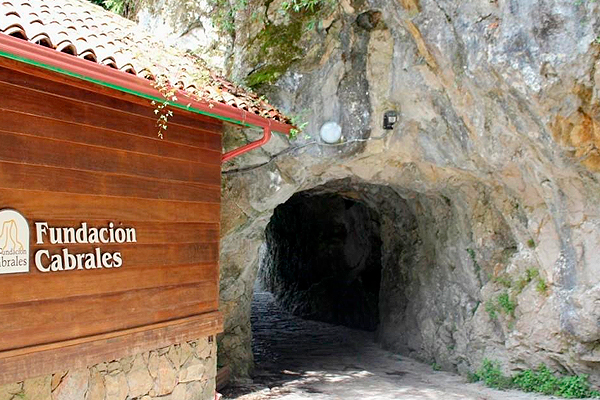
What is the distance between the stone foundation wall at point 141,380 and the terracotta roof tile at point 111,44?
2.61 m

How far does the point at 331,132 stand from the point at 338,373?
4.55 meters

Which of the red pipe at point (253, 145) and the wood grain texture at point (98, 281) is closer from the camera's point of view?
the wood grain texture at point (98, 281)

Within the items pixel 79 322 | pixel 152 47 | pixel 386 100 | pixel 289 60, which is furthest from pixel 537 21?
pixel 79 322

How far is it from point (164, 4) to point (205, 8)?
0.96 meters

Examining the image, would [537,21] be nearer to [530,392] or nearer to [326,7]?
[326,7]

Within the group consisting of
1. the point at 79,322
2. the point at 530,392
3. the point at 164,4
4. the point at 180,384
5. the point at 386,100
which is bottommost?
the point at 530,392

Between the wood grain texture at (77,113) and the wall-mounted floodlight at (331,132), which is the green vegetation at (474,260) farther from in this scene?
the wood grain texture at (77,113)

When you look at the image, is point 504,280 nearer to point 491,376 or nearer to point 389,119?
point 491,376

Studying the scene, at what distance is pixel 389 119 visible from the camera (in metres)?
8.22

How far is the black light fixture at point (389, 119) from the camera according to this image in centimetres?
821

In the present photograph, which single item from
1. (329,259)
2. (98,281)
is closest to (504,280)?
(98,281)

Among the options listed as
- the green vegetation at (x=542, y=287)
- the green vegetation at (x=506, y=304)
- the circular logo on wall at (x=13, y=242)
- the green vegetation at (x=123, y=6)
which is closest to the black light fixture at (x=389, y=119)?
the green vegetation at (x=542, y=287)

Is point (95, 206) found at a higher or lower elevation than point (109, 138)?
lower

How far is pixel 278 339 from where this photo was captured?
14.1 metres
